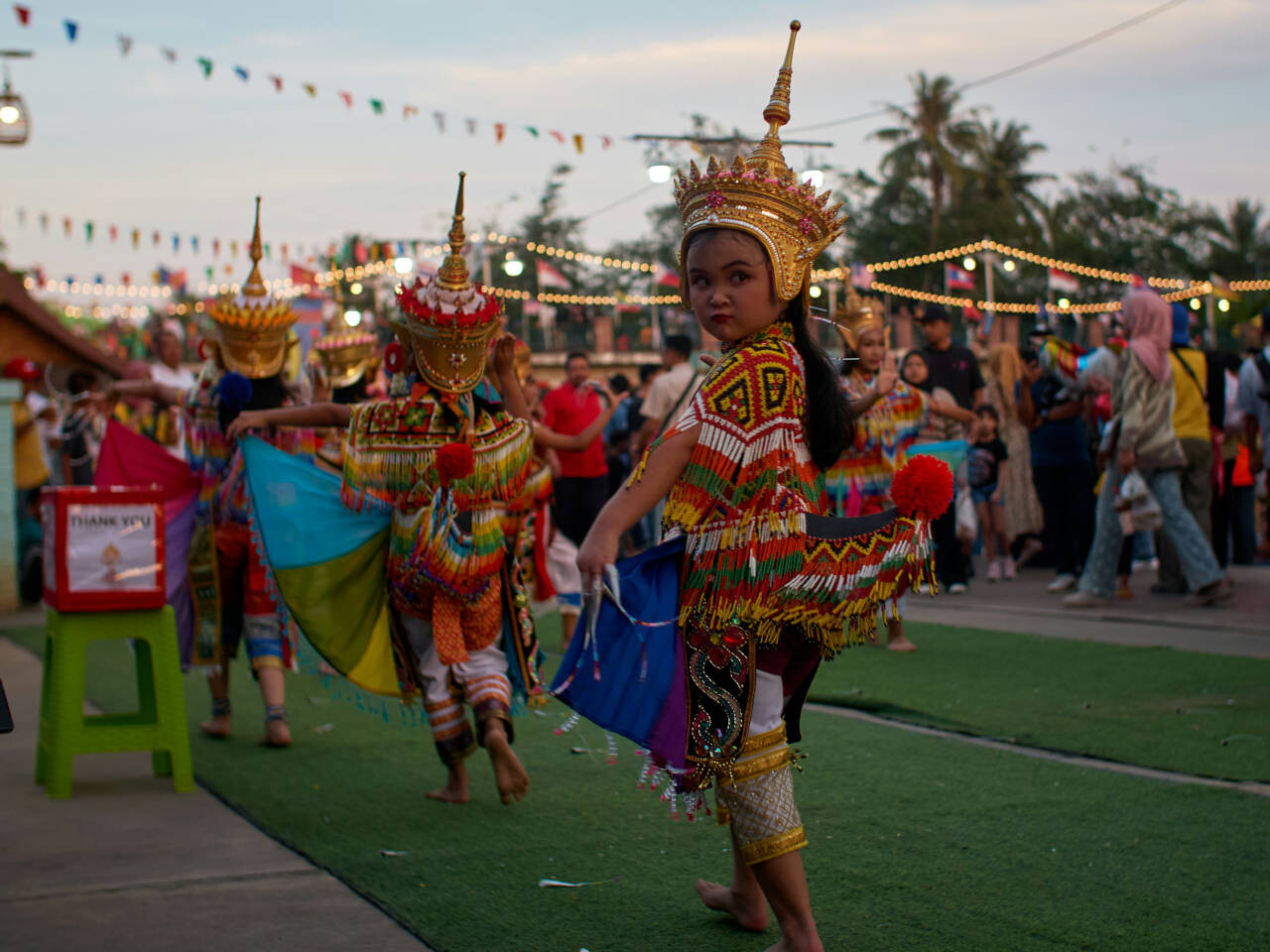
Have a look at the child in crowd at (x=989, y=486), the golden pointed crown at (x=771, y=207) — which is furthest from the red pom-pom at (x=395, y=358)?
the child in crowd at (x=989, y=486)

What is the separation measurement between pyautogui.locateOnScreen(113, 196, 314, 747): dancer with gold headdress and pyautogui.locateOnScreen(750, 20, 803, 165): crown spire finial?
341 cm

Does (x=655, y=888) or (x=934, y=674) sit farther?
(x=934, y=674)

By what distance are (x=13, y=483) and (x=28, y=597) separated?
1.22m

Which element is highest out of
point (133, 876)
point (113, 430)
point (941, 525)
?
point (113, 430)

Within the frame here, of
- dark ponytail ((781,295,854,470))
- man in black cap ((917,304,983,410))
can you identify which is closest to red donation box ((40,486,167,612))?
dark ponytail ((781,295,854,470))

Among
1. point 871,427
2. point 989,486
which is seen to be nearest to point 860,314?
point 871,427

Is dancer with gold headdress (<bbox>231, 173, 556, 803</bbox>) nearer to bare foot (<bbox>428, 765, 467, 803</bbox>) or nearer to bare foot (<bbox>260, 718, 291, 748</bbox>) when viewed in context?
bare foot (<bbox>428, 765, 467, 803</bbox>)

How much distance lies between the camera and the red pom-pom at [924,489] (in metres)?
2.95

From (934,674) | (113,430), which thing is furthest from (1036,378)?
(113,430)

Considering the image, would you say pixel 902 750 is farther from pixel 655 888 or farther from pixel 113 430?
pixel 113 430

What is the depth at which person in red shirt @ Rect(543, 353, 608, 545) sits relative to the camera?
35.0ft

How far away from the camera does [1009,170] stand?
1843 inches

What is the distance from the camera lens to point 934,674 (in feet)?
23.7

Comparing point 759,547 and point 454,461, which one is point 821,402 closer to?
point 759,547
